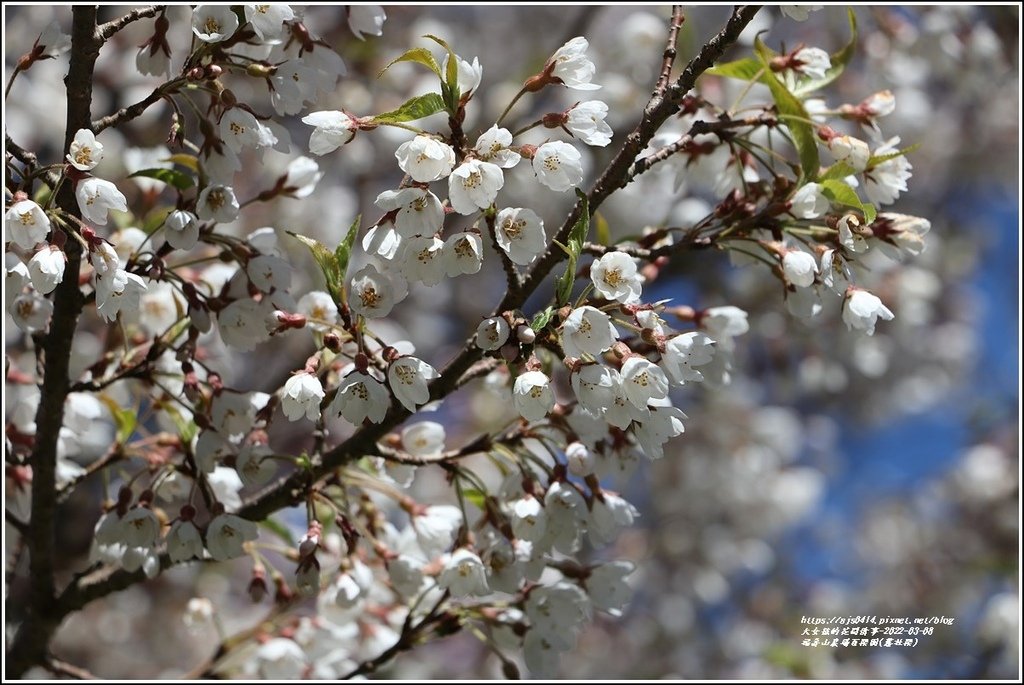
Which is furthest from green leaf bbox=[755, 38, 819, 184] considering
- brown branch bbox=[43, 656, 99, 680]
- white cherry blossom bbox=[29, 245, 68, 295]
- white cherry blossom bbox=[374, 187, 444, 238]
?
brown branch bbox=[43, 656, 99, 680]

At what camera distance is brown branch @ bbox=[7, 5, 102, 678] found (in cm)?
166

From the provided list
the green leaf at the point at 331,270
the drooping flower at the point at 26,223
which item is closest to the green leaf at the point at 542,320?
the green leaf at the point at 331,270

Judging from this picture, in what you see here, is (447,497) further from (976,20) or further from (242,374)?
(976,20)

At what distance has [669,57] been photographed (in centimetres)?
176

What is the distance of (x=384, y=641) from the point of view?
2.42m

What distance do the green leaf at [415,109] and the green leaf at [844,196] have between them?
67 centimetres

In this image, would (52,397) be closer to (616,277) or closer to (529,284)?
(529,284)

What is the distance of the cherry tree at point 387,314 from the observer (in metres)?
1.54

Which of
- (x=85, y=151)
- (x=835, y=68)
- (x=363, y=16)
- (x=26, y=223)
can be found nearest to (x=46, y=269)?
(x=26, y=223)

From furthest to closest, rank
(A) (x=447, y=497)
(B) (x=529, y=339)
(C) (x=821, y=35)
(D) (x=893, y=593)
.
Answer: (D) (x=893, y=593) → (A) (x=447, y=497) → (C) (x=821, y=35) → (B) (x=529, y=339)

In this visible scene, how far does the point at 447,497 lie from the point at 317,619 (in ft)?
14.0

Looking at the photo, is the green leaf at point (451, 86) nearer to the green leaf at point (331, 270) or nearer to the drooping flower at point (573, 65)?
the drooping flower at point (573, 65)

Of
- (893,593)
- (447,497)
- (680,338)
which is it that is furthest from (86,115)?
(893,593)

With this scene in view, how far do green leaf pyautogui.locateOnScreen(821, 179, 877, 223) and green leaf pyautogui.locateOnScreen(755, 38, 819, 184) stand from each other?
56 mm
